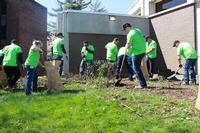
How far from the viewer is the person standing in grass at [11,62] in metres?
14.0

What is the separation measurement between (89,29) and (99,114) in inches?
558

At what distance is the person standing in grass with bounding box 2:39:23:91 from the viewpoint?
1405 cm

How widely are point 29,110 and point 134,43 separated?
410 cm

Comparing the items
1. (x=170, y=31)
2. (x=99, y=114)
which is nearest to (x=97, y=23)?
(x=170, y=31)

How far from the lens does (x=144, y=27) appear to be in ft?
80.3

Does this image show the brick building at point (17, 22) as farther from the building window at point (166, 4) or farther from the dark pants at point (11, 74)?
the dark pants at point (11, 74)

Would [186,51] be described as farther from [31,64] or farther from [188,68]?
[31,64]

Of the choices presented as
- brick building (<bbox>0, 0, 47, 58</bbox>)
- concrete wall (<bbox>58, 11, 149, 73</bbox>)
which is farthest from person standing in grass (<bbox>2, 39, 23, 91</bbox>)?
brick building (<bbox>0, 0, 47, 58</bbox>)

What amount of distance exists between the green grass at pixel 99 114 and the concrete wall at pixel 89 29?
11.1 m

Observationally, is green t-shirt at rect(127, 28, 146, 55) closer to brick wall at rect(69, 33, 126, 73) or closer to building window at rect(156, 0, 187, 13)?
brick wall at rect(69, 33, 126, 73)

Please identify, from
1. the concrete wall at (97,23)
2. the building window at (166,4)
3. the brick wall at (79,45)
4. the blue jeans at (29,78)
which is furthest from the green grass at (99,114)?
the building window at (166,4)

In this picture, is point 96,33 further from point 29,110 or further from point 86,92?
point 29,110

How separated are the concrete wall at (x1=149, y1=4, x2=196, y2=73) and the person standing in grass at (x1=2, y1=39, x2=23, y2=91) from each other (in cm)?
939

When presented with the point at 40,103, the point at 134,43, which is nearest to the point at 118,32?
the point at 134,43
